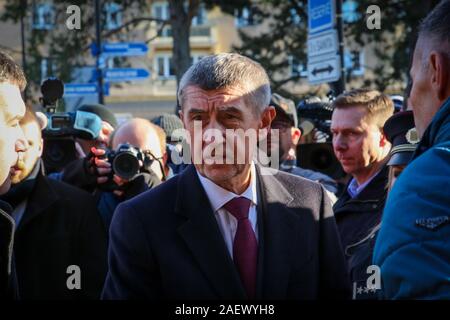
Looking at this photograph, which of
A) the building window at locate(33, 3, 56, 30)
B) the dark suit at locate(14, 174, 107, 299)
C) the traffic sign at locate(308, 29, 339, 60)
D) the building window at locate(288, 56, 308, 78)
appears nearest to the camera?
the dark suit at locate(14, 174, 107, 299)

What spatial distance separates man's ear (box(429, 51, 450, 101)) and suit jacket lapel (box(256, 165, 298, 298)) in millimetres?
719

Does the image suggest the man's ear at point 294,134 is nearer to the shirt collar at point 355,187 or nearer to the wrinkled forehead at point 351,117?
the wrinkled forehead at point 351,117

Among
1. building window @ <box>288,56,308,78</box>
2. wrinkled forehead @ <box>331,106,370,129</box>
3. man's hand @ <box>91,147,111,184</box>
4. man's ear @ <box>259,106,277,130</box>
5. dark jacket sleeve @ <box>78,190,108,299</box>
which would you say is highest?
building window @ <box>288,56,308,78</box>

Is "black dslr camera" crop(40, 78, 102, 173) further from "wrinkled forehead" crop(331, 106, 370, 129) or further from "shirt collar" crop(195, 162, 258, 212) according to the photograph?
"shirt collar" crop(195, 162, 258, 212)

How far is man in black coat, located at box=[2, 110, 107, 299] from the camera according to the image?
11.9 ft

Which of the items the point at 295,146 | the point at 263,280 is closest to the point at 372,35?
the point at 295,146

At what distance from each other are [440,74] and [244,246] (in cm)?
83

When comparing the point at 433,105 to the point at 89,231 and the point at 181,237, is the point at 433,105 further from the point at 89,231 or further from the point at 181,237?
the point at 89,231

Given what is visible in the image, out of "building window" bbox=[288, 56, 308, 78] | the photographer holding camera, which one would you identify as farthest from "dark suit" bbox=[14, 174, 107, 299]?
"building window" bbox=[288, 56, 308, 78]

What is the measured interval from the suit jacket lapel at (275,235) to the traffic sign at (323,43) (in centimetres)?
417

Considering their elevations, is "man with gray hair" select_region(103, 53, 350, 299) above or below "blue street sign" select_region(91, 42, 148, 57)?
below

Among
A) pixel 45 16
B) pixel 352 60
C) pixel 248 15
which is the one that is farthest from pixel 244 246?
pixel 45 16

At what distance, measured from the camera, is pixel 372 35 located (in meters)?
17.6
